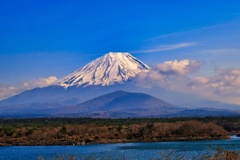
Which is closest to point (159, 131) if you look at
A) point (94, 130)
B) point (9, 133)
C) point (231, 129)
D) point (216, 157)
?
point (94, 130)

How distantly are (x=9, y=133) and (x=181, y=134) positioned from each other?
899 inches

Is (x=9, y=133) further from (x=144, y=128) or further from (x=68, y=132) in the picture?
(x=144, y=128)

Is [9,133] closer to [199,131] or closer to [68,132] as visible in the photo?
[68,132]

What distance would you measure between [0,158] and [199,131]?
1239 inches

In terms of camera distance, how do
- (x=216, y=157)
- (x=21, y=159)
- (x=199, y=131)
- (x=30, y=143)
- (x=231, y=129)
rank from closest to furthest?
(x=216, y=157)
(x=21, y=159)
(x=30, y=143)
(x=199, y=131)
(x=231, y=129)

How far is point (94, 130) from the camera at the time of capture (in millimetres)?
67438

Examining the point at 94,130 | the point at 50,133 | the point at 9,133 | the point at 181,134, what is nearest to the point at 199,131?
the point at 181,134

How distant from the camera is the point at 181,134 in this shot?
6388cm

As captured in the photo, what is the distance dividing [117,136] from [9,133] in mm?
14605

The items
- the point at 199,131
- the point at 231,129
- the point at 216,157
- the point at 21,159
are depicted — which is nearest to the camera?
the point at 216,157

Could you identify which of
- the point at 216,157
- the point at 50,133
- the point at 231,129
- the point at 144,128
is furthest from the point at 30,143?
the point at 216,157

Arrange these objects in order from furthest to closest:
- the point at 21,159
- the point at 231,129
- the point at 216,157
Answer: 1. the point at 231,129
2. the point at 21,159
3. the point at 216,157

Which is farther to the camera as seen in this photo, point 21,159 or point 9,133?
point 9,133

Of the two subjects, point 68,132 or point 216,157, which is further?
point 68,132
